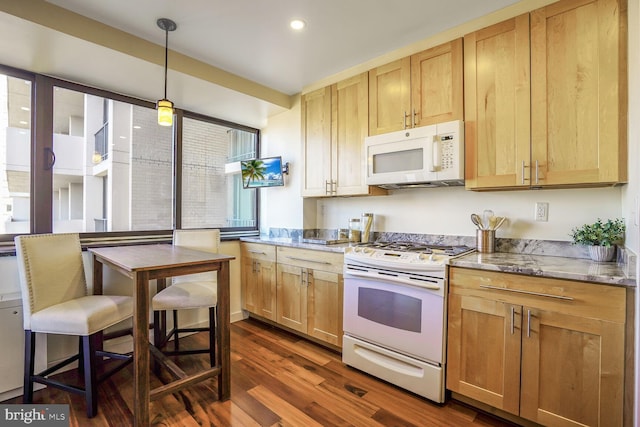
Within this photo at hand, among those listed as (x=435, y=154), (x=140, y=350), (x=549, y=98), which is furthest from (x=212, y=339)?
(x=549, y=98)

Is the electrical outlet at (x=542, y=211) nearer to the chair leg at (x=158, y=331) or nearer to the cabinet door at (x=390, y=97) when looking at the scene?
the cabinet door at (x=390, y=97)

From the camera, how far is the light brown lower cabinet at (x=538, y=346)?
4.63 feet

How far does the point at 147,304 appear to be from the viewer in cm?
164

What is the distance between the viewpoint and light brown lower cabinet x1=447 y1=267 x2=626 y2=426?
141cm

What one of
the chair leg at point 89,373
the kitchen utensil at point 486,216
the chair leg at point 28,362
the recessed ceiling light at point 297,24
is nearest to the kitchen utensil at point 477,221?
the kitchen utensil at point 486,216

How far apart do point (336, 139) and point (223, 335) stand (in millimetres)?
1909

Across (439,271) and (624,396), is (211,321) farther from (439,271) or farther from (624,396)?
(624,396)

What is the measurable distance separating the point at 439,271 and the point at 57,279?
96.5 inches

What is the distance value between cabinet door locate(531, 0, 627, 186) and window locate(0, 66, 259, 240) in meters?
2.96

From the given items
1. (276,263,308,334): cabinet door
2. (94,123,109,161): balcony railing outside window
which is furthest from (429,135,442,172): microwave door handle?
(94,123,109,161): balcony railing outside window

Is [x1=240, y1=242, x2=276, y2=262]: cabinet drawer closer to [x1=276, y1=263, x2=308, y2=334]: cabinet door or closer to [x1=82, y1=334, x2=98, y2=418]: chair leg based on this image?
[x1=276, y1=263, x2=308, y2=334]: cabinet door

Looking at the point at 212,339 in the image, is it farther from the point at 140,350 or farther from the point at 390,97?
the point at 390,97

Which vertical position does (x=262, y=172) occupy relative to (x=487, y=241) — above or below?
above

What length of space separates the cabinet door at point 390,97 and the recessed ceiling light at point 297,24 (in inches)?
29.5
